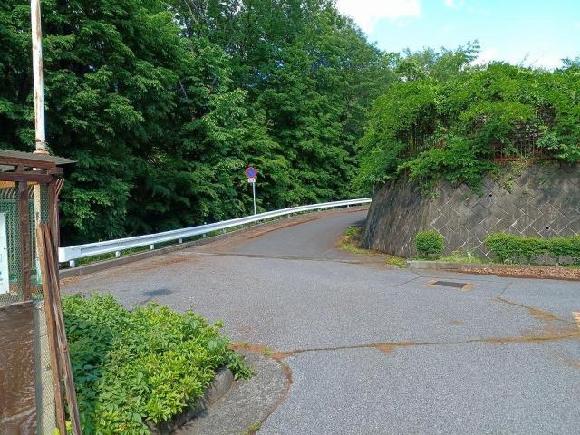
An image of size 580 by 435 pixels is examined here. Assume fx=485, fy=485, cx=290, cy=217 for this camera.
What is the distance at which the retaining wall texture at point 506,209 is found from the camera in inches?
548

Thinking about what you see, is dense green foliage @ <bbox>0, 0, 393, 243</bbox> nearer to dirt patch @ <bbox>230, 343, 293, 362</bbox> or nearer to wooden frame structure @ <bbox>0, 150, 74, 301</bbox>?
dirt patch @ <bbox>230, 343, 293, 362</bbox>

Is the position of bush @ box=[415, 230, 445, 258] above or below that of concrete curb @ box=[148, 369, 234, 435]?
below

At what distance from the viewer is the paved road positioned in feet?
13.2

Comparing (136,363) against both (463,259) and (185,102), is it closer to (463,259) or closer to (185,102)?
(463,259)

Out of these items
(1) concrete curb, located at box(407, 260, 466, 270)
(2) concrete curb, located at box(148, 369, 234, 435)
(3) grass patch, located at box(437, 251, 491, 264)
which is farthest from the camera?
(3) grass patch, located at box(437, 251, 491, 264)

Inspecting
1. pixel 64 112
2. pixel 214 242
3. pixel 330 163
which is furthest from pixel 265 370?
pixel 330 163

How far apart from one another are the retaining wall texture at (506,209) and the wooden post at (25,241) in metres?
13.2

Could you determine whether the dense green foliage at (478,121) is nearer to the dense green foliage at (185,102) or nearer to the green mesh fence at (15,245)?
the dense green foliage at (185,102)

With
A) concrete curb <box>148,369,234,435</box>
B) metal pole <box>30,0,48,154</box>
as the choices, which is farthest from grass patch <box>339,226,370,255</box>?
concrete curb <box>148,369,234,435</box>

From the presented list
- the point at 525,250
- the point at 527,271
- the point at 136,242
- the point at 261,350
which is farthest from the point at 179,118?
the point at 261,350

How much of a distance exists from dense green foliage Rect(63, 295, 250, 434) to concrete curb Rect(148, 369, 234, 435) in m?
0.08

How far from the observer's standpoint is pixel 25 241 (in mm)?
3135

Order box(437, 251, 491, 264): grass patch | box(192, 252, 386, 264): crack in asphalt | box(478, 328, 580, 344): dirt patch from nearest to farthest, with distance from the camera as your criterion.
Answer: box(478, 328, 580, 344): dirt patch < box(437, 251, 491, 264): grass patch < box(192, 252, 386, 264): crack in asphalt

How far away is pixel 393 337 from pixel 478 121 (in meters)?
10.5
